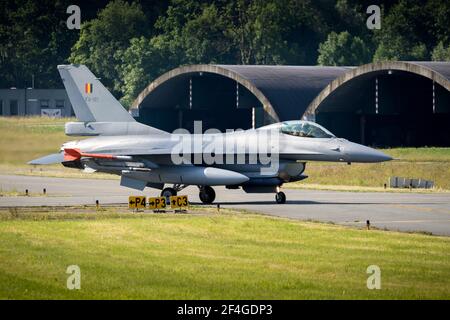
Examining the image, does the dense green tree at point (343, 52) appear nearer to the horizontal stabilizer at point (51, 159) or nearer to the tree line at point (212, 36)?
the tree line at point (212, 36)

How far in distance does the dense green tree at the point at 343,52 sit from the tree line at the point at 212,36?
0.31 feet

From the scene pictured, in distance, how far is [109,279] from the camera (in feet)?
64.0

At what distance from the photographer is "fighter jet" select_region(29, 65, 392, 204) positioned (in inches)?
1420

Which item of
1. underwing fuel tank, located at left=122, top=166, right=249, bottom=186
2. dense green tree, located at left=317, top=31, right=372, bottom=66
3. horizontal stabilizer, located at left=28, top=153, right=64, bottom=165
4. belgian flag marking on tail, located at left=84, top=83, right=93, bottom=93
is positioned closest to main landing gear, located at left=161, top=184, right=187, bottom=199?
underwing fuel tank, located at left=122, top=166, right=249, bottom=186

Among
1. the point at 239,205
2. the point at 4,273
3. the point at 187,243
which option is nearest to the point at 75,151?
the point at 239,205

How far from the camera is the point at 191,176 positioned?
35.9m

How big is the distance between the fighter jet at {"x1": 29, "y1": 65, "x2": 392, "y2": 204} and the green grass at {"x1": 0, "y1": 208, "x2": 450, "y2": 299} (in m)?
5.73

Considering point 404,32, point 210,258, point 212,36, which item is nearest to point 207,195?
point 210,258

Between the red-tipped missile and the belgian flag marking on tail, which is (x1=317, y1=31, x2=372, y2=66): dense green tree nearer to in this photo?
the belgian flag marking on tail

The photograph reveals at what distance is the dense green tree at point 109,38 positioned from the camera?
104000 millimetres

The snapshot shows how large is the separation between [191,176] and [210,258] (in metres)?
13.8

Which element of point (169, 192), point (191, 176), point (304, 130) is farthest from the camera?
point (169, 192)

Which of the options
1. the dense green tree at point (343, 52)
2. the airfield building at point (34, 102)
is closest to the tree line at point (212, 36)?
the dense green tree at point (343, 52)

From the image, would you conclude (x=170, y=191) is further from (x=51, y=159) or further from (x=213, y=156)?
(x=51, y=159)
